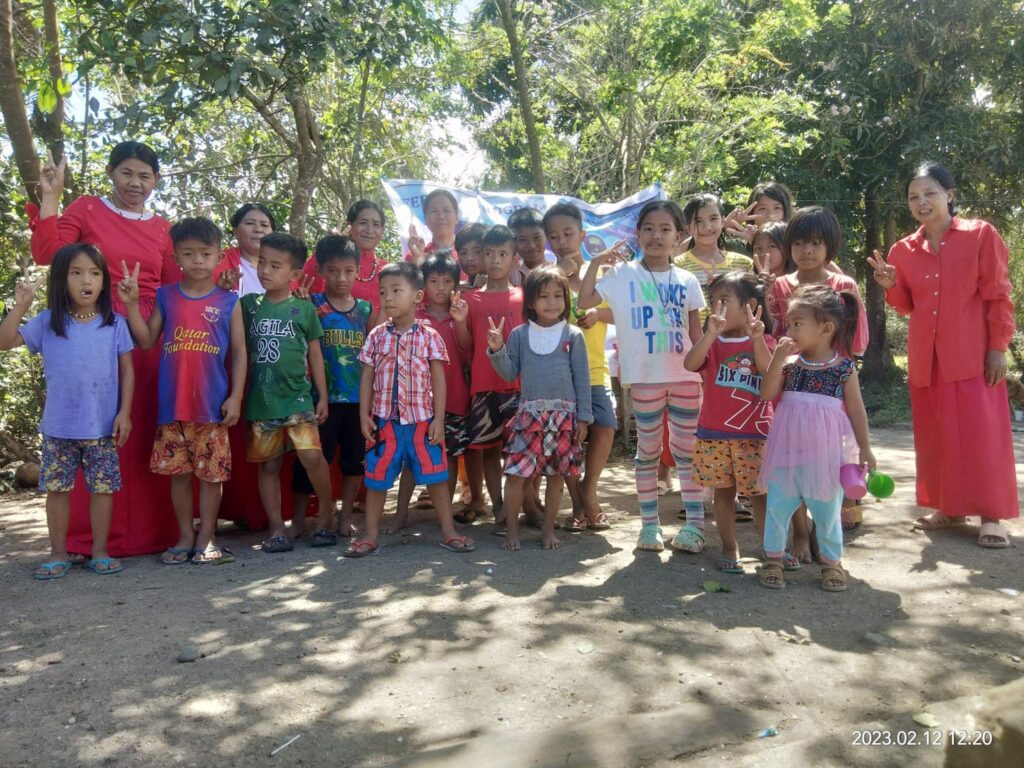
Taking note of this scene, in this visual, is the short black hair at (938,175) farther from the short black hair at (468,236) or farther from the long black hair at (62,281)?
the long black hair at (62,281)

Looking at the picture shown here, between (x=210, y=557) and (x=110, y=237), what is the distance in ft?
5.57

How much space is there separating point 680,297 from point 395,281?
1.45m

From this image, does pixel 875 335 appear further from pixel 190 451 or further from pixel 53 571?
pixel 53 571

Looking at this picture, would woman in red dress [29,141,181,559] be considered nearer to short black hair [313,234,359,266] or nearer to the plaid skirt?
short black hair [313,234,359,266]

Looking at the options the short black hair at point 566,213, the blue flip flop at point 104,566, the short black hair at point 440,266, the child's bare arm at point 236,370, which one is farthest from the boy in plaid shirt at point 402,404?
the blue flip flop at point 104,566

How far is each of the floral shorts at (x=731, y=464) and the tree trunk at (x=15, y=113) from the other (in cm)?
510

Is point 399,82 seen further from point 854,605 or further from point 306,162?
point 854,605

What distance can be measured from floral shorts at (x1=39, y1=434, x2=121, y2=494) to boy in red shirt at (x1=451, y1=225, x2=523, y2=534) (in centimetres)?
181

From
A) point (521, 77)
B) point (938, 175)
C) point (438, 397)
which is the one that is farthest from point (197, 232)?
point (521, 77)

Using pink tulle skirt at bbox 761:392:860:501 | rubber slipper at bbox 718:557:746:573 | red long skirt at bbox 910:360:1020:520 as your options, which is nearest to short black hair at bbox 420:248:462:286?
pink tulle skirt at bbox 761:392:860:501

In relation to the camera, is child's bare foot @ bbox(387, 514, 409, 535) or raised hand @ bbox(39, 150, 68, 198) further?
child's bare foot @ bbox(387, 514, 409, 535)

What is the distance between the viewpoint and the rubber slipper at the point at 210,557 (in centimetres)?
404

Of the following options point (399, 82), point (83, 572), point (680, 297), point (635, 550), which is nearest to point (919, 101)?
point (399, 82)

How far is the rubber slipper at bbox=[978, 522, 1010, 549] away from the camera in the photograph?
4.06 meters
